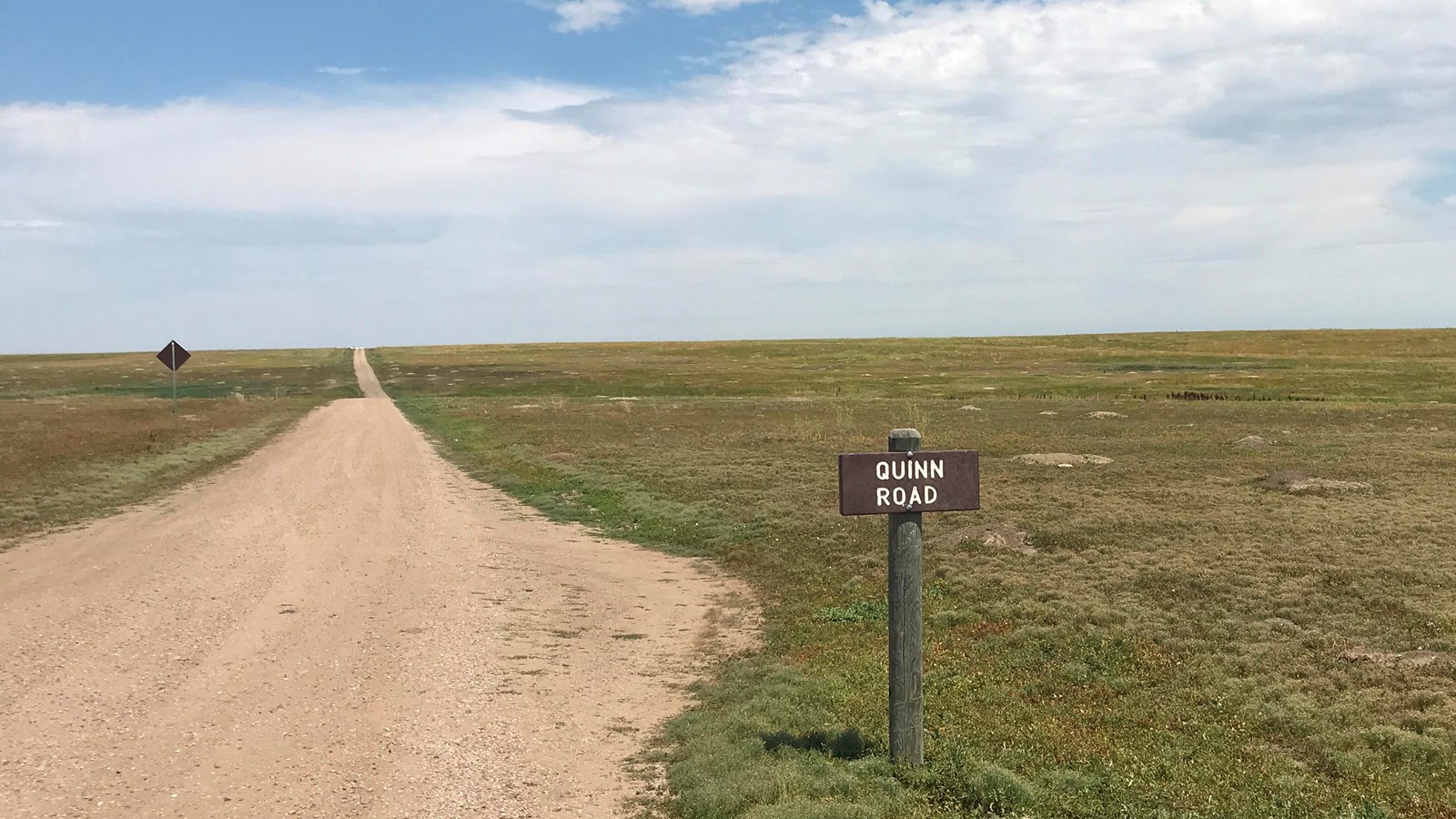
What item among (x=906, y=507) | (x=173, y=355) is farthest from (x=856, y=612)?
(x=173, y=355)

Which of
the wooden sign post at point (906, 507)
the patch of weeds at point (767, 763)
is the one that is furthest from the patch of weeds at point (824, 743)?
the wooden sign post at point (906, 507)

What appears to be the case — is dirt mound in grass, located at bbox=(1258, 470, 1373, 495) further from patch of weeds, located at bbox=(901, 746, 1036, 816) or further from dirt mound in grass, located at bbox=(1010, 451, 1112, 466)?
patch of weeds, located at bbox=(901, 746, 1036, 816)

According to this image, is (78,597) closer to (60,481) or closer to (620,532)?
(620,532)

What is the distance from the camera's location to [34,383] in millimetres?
112375

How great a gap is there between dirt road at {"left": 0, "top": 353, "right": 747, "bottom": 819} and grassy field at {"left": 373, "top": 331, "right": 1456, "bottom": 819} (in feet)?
4.24

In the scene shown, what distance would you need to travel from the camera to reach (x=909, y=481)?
343 inches

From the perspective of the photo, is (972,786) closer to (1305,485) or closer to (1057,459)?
(1305,485)

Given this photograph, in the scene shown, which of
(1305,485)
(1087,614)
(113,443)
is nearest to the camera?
(1087,614)

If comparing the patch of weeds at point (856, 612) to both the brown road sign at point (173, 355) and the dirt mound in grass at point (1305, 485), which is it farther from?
the brown road sign at point (173, 355)

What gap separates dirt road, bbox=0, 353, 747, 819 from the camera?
28.8 feet

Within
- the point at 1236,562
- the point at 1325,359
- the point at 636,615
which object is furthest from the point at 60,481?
the point at 1325,359

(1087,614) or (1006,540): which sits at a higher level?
(1006,540)

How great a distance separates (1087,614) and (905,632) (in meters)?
6.63

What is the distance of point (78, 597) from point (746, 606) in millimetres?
10704
